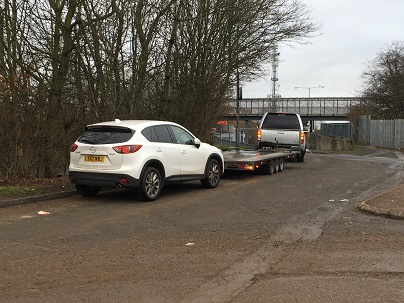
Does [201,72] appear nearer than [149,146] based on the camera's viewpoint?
No

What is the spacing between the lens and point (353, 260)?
5.63 m

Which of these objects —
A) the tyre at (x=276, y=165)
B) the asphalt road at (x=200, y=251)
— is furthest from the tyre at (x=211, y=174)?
the tyre at (x=276, y=165)

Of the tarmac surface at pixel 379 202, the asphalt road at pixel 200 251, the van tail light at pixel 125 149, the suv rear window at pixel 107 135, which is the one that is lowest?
the asphalt road at pixel 200 251

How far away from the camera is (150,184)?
9727mm

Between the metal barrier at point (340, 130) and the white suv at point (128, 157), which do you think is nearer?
the white suv at point (128, 157)

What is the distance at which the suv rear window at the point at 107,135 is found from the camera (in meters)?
9.51

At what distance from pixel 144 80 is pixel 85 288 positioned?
11.7m

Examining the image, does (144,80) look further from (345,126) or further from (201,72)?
(345,126)

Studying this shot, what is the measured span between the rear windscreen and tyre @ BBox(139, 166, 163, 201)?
31.3ft

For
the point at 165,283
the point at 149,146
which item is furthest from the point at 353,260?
the point at 149,146

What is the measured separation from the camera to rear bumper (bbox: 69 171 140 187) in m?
9.23

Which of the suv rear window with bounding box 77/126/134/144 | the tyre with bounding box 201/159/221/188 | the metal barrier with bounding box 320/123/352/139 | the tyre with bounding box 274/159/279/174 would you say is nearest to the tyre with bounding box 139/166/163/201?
the suv rear window with bounding box 77/126/134/144

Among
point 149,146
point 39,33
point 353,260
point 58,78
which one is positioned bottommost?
point 353,260

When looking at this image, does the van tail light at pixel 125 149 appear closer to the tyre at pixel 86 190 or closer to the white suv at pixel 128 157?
the white suv at pixel 128 157
